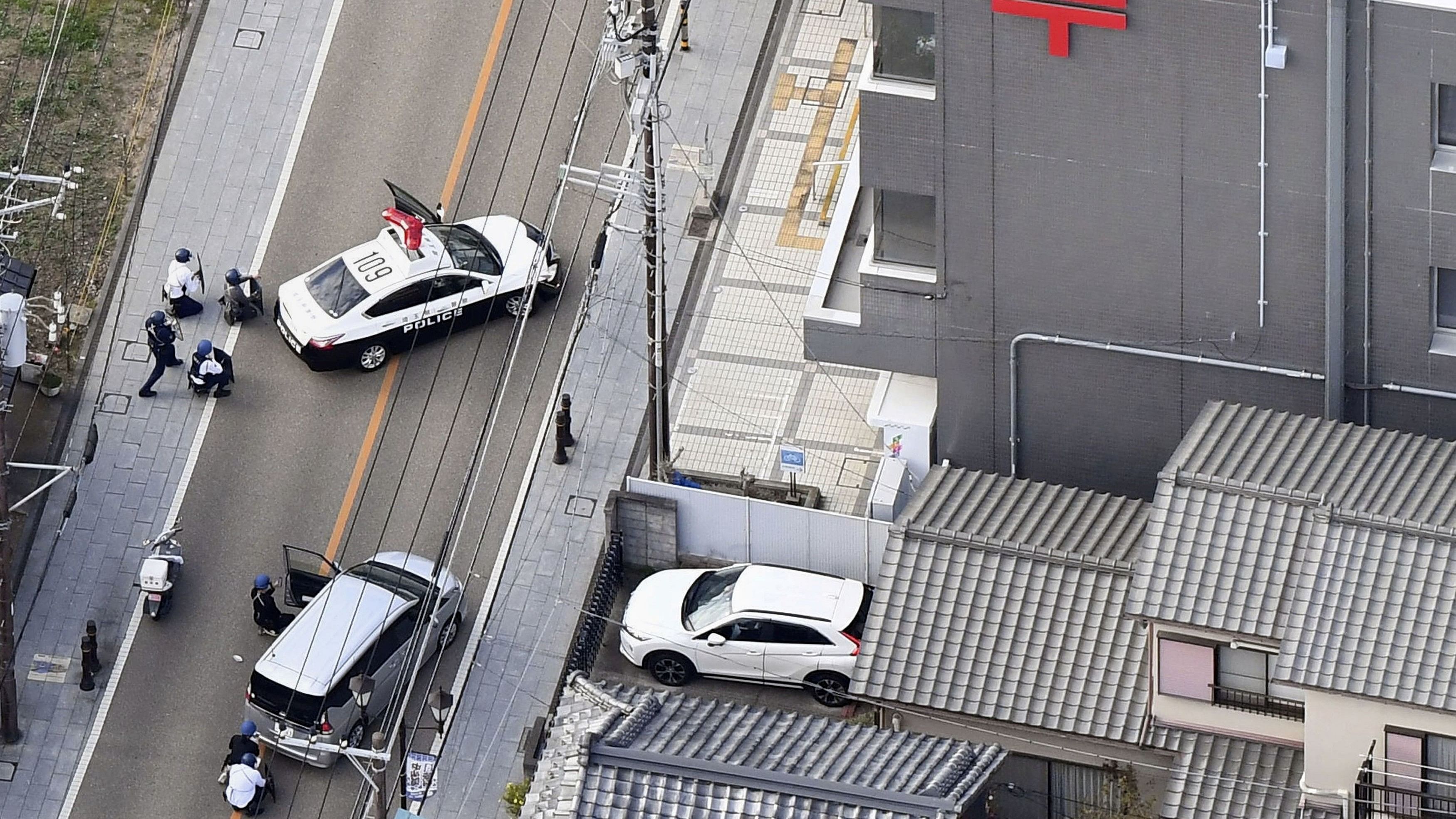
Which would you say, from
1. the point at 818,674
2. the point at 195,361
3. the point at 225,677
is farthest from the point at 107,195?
the point at 818,674

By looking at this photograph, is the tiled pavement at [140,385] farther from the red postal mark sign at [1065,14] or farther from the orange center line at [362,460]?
the red postal mark sign at [1065,14]

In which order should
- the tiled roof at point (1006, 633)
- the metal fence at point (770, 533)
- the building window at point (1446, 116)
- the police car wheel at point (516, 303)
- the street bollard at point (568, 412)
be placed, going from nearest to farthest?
the building window at point (1446, 116)
the tiled roof at point (1006, 633)
the metal fence at point (770, 533)
the street bollard at point (568, 412)
the police car wheel at point (516, 303)

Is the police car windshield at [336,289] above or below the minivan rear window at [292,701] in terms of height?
above

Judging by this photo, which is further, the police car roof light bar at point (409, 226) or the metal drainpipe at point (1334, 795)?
the police car roof light bar at point (409, 226)

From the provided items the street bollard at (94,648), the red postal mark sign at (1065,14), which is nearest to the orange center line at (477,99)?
the street bollard at (94,648)

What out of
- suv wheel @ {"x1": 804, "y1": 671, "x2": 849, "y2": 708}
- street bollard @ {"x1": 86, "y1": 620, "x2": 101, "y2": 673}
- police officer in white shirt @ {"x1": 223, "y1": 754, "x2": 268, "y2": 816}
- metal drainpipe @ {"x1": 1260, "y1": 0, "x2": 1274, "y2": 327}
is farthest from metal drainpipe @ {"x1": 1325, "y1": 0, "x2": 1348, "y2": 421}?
street bollard @ {"x1": 86, "y1": 620, "x2": 101, "y2": 673}

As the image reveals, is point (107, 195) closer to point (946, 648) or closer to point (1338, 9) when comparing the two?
point (946, 648)

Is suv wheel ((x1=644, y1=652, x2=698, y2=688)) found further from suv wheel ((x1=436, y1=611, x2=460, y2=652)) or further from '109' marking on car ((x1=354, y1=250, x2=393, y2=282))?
'109' marking on car ((x1=354, y1=250, x2=393, y2=282))
